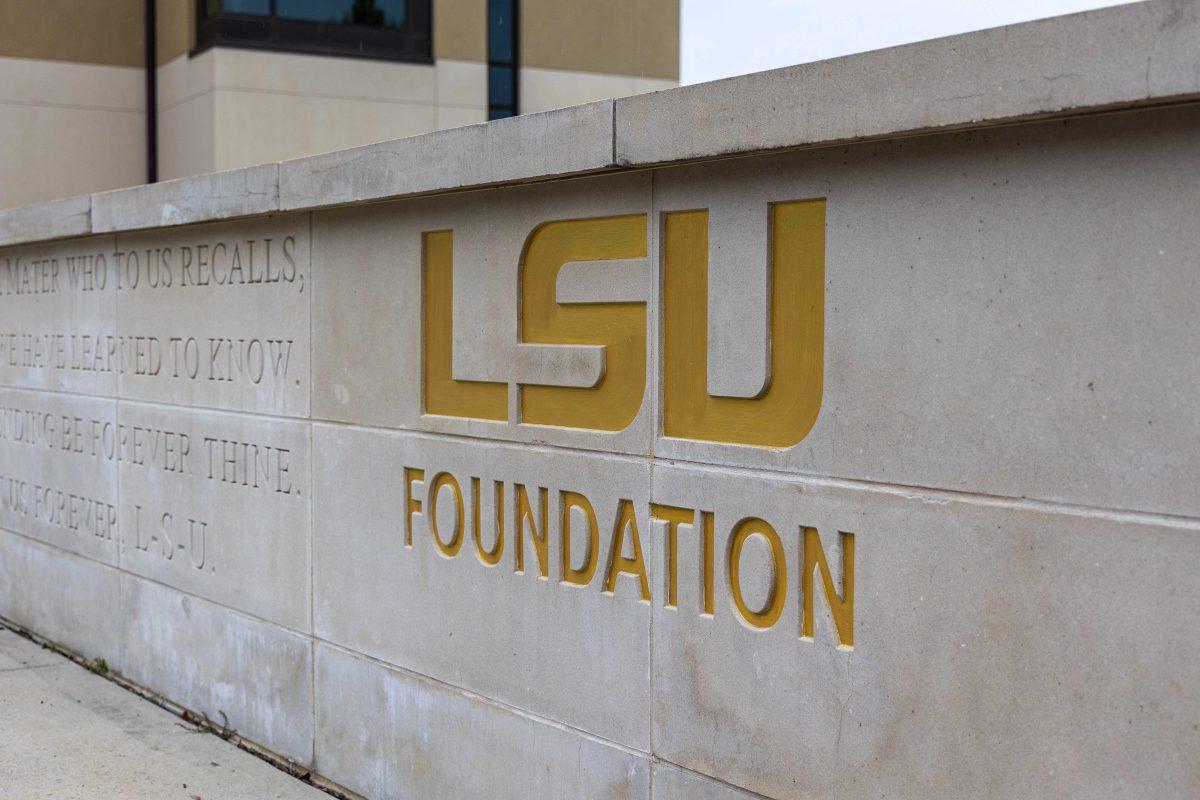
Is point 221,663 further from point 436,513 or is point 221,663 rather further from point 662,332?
point 662,332

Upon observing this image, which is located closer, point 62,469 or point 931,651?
point 931,651

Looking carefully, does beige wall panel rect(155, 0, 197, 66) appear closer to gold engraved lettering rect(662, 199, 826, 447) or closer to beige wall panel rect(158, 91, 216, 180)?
beige wall panel rect(158, 91, 216, 180)

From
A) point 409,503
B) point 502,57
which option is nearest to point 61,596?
point 409,503

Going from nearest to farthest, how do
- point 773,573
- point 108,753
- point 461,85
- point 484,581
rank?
point 773,573 < point 484,581 < point 108,753 < point 461,85

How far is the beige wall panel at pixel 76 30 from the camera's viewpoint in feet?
69.7

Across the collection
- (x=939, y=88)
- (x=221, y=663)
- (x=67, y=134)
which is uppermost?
(x=67, y=134)

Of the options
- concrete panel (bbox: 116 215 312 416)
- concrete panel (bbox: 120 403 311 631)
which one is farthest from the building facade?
concrete panel (bbox: 120 403 311 631)

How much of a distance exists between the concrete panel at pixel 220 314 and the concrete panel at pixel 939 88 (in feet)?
7.15

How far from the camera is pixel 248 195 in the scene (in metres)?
5.52

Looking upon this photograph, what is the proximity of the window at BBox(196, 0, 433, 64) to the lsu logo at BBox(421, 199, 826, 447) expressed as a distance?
16.9 metres

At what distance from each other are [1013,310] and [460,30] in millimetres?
20291

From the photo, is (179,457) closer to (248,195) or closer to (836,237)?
(248,195)

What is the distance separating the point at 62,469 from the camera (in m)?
7.45

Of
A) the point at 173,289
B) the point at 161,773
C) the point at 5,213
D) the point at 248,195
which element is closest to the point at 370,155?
the point at 248,195
